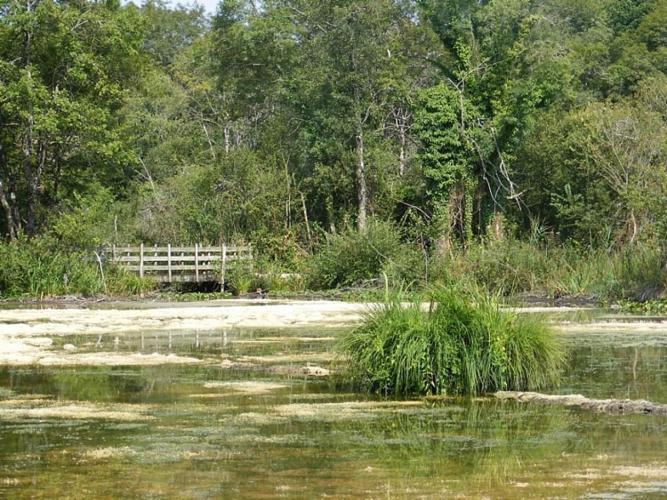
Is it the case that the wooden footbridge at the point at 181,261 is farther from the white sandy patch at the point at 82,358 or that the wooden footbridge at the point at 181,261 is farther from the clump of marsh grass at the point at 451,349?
the clump of marsh grass at the point at 451,349

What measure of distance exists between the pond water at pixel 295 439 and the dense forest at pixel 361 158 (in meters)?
Answer: 21.4

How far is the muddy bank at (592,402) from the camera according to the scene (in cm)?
1232

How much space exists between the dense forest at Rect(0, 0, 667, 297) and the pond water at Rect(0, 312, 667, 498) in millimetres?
21412

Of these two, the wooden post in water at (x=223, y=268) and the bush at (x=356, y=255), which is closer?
the bush at (x=356, y=255)

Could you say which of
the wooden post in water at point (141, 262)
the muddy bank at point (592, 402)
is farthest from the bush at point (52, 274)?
the muddy bank at point (592, 402)

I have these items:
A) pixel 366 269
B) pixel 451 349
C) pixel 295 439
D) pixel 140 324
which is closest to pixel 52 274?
pixel 366 269

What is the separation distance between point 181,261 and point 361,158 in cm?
796

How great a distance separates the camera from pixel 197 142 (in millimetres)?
59094

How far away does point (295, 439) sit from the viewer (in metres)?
10.8

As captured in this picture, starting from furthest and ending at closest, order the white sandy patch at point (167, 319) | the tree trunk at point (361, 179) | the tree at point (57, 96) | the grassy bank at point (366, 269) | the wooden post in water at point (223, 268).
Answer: the tree trunk at point (361, 179)
the wooden post in water at point (223, 268)
the tree at point (57, 96)
the grassy bank at point (366, 269)
the white sandy patch at point (167, 319)

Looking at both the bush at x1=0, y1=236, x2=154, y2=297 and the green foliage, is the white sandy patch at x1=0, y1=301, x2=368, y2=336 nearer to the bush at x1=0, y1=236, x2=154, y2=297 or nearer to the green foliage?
the green foliage

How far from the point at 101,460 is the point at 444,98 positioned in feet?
113

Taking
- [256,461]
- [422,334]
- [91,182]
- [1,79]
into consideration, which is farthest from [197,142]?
[256,461]

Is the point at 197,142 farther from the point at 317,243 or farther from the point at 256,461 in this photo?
the point at 256,461
